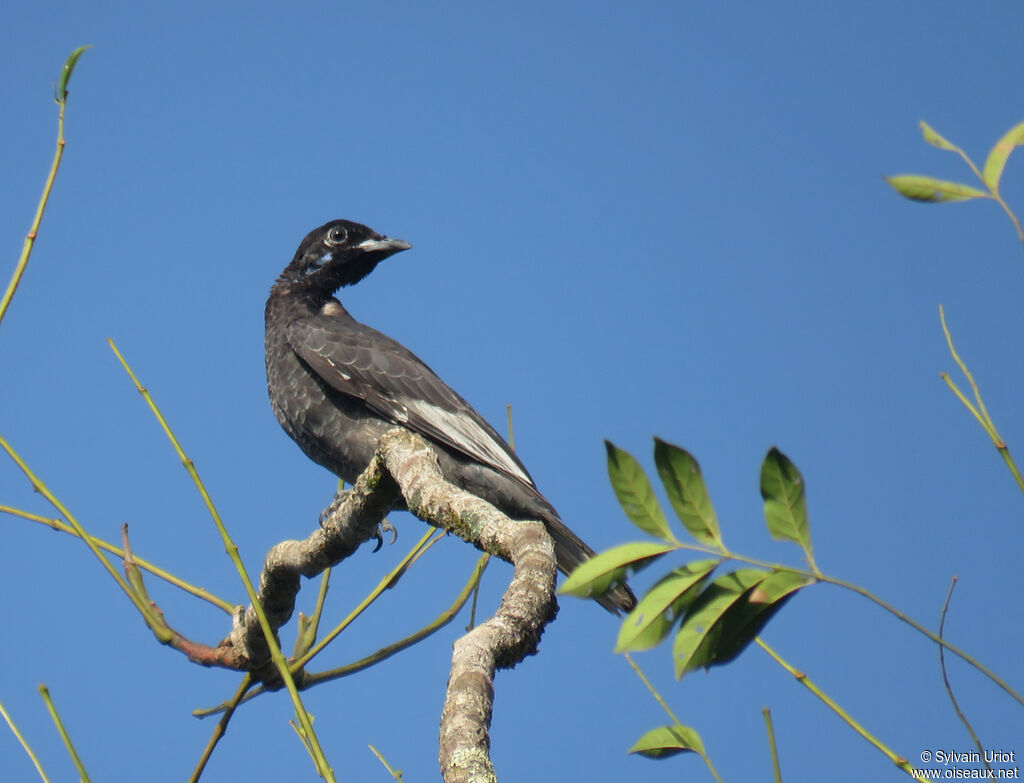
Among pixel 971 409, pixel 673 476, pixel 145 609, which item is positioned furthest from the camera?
pixel 145 609

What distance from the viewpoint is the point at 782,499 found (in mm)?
1422

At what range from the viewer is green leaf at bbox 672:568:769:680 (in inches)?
57.7

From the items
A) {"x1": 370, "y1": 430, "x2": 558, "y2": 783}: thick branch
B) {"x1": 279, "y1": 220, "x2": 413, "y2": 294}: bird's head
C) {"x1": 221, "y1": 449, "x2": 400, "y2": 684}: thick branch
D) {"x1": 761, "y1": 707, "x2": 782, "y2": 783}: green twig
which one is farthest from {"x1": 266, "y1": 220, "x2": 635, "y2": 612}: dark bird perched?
{"x1": 761, "y1": 707, "x2": 782, "y2": 783}: green twig

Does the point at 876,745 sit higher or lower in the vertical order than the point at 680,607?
lower

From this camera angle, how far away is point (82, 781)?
2141mm

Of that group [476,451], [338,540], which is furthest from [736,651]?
[476,451]

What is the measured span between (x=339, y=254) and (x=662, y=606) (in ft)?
24.7

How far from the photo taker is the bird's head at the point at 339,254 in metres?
8.61

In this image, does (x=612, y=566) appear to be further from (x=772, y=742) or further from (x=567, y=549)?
(x=567, y=549)

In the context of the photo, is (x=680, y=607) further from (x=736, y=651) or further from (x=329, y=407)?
(x=329, y=407)

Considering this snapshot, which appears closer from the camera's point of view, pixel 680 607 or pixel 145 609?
pixel 680 607

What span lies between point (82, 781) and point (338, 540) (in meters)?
2.38

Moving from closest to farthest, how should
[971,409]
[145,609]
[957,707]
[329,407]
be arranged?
[971,409] < [957,707] < [145,609] < [329,407]

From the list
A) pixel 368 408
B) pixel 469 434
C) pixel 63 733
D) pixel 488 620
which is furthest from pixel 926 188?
pixel 368 408
